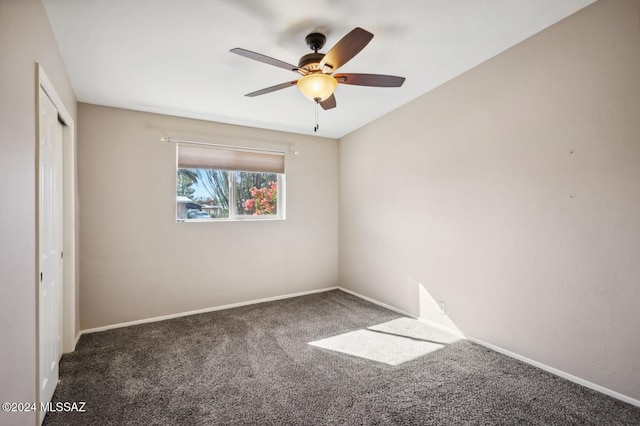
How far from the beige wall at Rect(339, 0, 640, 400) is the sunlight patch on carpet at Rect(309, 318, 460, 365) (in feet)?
0.82

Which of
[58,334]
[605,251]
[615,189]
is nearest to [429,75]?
[615,189]

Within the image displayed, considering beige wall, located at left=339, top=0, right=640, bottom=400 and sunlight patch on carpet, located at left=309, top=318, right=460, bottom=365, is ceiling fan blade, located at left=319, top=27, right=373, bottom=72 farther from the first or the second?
sunlight patch on carpet, located at left=309, top=318, right=460, bottom=365

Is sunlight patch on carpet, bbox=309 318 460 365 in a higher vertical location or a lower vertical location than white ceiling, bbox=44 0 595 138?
lower

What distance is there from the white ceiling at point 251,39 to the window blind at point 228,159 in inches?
27.4

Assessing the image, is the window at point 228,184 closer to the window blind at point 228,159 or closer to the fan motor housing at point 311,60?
the window blind at point 228,159

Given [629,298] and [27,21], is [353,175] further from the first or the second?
[27,21]

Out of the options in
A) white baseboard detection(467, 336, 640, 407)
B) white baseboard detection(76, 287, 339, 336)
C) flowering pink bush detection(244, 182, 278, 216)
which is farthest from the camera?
flowering pink bush detection(244, 182, 278, 216)

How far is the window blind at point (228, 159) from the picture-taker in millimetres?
3681

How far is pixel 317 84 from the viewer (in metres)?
2.01

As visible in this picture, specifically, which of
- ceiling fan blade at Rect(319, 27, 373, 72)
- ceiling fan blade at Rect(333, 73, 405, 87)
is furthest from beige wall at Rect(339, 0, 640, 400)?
ceiling fan blade at Rect(319, 27, 373, 72)

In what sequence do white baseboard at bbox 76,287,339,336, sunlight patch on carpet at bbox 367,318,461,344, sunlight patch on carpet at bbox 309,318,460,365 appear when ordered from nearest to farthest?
sunlight patch on carpet at bbox 309,318,460,365 < sunlight patch on carpet at bbox 367,318,461,344 < white baseboard at bbox 76,287,339,336

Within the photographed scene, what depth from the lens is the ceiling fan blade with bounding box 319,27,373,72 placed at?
1636mm

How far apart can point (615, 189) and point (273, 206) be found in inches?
143

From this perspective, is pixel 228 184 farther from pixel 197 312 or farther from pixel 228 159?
pixel 197 312
